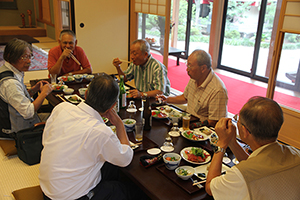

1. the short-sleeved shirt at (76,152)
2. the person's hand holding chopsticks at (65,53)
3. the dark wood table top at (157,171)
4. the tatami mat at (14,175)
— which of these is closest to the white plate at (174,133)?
the dark wood table top at (157,171)

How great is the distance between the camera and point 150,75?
305 centimetres

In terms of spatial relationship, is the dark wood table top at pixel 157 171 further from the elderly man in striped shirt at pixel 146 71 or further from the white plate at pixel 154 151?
the elderly man in striped shirt at pixel 146 71

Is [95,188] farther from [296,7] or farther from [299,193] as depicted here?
[296,7]

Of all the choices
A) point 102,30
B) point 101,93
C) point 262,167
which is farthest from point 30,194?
point 102,30

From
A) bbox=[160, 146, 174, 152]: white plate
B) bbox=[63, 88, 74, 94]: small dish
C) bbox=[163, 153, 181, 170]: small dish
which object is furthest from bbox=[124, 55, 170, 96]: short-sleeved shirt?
bbox=[163, 153, 181, 170]: small dish

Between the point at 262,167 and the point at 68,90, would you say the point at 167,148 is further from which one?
the point at 68,90

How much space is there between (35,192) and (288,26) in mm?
3063

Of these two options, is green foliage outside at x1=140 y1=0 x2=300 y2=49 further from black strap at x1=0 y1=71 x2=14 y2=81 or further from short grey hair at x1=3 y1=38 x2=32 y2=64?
black strap at x1=0 y1=71 x2=14 y2=81

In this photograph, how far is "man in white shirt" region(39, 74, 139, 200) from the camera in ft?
4.52

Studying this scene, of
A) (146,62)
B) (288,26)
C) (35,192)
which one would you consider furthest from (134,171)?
(288,26)

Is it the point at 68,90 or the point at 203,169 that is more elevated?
the point at 68,90

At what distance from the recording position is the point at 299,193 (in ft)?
3.78

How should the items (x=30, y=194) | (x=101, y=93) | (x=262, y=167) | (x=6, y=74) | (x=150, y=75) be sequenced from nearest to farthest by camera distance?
(x=262, y=167)
(x=101, y=93)
(x=30, y=194)
(x=6, y=74)
(x=150, y=75)

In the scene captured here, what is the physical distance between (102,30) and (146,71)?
2859 mm
